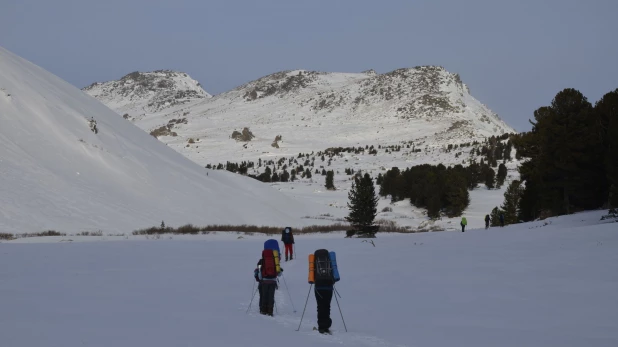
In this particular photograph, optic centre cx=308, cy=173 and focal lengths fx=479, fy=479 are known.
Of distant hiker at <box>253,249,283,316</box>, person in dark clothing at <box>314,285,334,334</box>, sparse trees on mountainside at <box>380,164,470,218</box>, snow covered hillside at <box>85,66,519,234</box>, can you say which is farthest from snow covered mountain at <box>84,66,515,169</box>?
person in dark clothing at <box>314,285,334,334</box>

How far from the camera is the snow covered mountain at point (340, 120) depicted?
401 feet

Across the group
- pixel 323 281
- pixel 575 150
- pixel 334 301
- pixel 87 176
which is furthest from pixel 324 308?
pixel 87 176

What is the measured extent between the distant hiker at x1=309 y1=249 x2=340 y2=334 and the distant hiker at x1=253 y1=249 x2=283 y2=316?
4.67 feet

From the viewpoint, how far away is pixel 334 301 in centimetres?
1241

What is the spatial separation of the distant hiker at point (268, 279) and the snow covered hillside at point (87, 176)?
23.8 metres

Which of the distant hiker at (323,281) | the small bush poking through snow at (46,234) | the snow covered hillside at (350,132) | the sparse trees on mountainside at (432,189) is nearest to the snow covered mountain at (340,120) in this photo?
the snow covered hillside at (350,132)

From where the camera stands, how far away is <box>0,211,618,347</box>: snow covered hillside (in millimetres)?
7711

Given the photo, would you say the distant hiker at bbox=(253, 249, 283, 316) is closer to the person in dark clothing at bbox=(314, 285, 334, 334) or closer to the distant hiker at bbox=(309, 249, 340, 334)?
the distant hiker at bbox=(309, 249, 340, 334)

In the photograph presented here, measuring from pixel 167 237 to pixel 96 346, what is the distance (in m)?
23.9

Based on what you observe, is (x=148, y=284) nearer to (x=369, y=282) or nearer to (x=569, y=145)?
(x=369, y=282)

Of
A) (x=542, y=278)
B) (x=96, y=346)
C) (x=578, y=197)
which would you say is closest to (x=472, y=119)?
(x=578, y=197)

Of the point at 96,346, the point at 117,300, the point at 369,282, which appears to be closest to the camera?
the point at 96,346

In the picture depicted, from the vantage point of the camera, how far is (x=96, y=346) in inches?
245

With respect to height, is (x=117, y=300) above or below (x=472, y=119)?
below
